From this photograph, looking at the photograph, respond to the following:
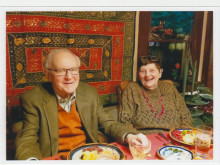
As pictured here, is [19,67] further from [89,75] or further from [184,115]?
[184,115]

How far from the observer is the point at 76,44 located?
6.32 ft

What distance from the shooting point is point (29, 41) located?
5.52 feet

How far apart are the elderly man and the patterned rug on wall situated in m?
0.44

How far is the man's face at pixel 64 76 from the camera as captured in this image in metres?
1.29

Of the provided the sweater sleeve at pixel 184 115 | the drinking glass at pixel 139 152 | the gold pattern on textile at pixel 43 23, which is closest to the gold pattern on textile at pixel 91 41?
the gold pattern on textile at pixel 43 23

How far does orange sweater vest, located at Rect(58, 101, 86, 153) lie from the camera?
136cm

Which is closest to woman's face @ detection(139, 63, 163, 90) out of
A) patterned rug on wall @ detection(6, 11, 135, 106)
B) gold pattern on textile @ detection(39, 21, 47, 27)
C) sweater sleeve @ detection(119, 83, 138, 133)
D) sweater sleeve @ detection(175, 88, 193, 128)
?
sweater sleeve @ detection(119, 83, 138, 133)

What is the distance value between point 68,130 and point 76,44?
2.95ft

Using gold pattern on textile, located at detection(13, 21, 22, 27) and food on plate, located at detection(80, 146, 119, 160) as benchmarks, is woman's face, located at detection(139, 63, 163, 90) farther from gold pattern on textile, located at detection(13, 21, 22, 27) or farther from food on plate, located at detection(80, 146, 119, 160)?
gold pattern on textile, located at detection(13, 21, 22, 27)

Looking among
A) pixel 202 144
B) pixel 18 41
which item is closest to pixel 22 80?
pixel 18 41

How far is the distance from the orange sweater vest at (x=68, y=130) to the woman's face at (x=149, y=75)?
28.1 inches

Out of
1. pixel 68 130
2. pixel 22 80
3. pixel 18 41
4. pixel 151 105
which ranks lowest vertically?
pixel 68 130

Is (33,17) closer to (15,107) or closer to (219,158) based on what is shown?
(15,107)

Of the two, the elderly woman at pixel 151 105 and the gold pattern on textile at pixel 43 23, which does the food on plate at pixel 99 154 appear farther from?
the gold pattern on textile at pixel 43 23
